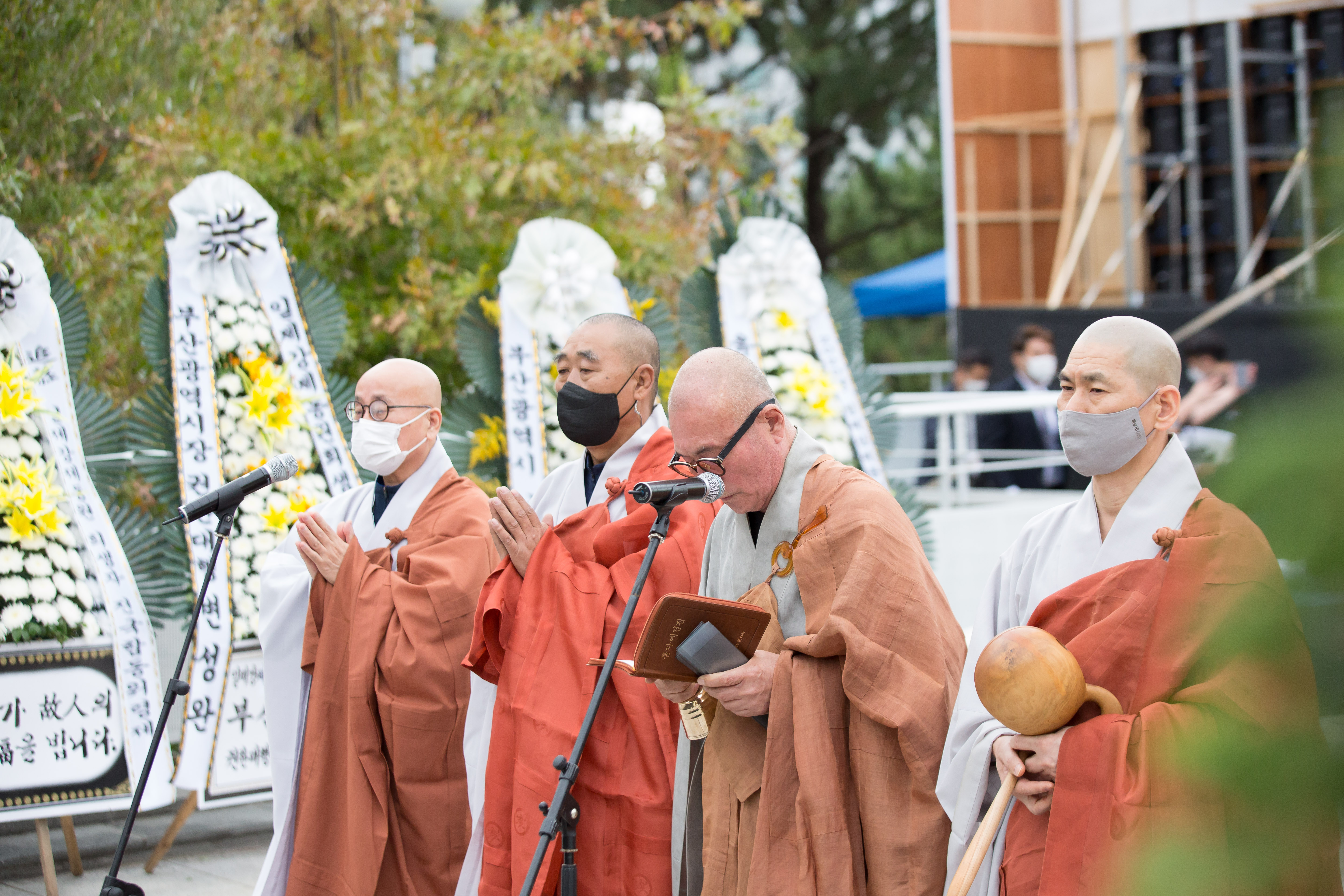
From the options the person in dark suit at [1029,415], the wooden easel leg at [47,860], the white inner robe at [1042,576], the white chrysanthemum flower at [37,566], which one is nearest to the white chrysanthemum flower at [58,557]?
the white chrysanthemum flower at [37,566]

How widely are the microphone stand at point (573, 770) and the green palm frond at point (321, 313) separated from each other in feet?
9.23

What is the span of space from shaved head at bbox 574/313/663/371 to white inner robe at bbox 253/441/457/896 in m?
0.70

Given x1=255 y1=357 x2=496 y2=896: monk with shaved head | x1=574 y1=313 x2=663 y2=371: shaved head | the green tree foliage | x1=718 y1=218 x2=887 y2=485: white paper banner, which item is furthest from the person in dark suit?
x1=255 y1=357 x2=496 y2=896: monk with shaved head

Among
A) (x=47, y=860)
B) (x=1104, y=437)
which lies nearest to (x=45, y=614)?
(x=47, y=860)

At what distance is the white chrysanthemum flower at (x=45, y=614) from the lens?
4.09 meters

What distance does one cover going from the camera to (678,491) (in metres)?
2.35

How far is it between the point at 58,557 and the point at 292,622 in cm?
115

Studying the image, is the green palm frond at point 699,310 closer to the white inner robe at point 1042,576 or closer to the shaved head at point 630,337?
the shaved head at point 630,337

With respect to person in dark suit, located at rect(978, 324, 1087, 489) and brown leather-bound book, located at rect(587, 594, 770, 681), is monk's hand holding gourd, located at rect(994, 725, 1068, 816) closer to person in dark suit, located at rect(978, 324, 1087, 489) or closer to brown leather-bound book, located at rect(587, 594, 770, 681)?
brown leather-bound book, located at rect(587, 594, 770, 681)

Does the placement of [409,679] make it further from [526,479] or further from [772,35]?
[772,35]

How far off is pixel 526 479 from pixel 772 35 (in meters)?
13.1

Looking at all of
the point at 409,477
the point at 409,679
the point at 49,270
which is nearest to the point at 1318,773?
the point at 409,679

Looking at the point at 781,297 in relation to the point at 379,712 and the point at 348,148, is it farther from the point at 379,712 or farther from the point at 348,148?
the point at 348,148

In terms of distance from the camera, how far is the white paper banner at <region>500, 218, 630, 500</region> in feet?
16.1
